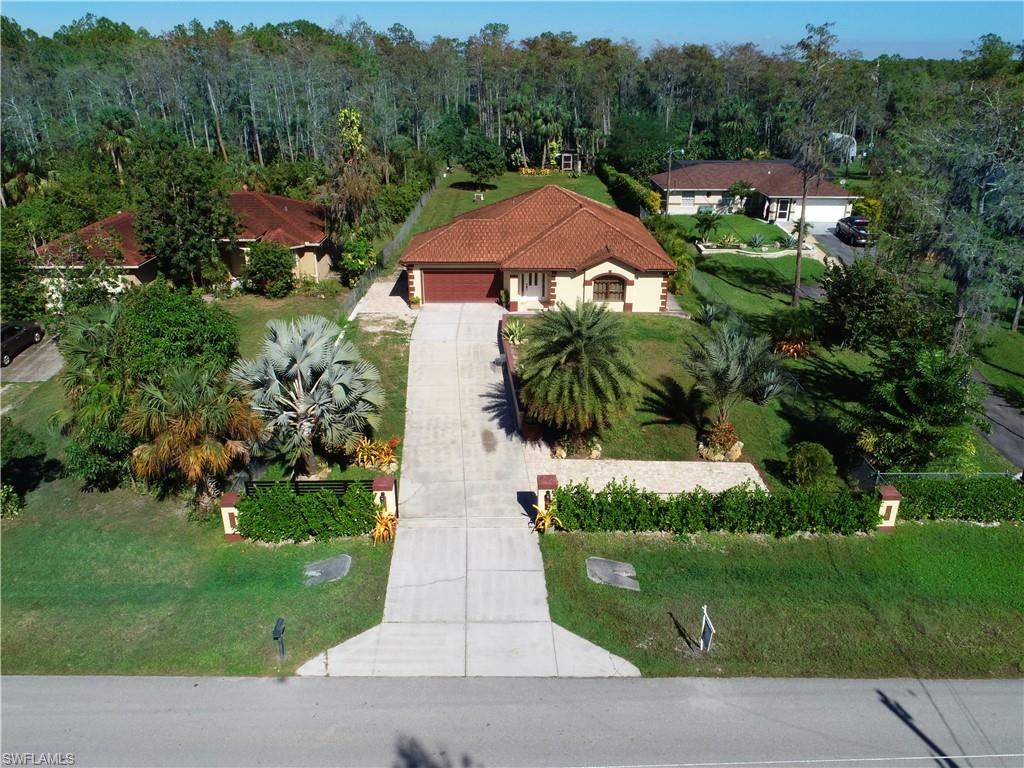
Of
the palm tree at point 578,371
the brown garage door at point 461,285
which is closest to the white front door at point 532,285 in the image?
the brown garage door at point 461,285

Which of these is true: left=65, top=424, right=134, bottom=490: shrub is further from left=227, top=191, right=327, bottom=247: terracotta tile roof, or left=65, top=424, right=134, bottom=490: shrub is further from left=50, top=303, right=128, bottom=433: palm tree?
left=227, top=191, right=327, bottom=247: terracotta tile roof

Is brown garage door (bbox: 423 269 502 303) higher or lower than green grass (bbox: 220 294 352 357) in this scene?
higher

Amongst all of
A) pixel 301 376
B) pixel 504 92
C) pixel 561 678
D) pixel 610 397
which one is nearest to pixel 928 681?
pixel 561 678

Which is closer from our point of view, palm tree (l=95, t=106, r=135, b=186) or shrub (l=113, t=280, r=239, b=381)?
shrub (l=113, t=280, r=239, b=381)

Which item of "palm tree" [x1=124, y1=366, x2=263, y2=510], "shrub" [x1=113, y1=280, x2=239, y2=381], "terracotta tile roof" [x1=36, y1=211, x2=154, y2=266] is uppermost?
"terracotta tile roof" [x1=36, y1=211, x2=154, y2=266]

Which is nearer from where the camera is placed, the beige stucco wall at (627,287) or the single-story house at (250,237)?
the single-story house at (250,237)

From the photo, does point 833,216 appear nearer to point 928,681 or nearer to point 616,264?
point 616,264

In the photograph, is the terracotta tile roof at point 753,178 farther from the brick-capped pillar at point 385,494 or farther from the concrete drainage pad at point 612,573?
the brick-capped pillar at point 385,494

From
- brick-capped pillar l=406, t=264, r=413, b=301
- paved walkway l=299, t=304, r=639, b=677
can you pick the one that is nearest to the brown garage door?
brick-capped pillar l=406, t=264, r=413, b=301
